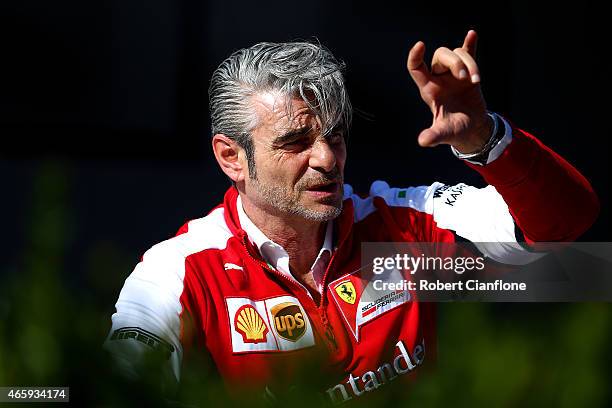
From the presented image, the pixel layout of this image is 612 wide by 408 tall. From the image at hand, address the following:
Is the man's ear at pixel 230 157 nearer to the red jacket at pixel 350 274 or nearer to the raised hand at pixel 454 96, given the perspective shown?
the red jacket at pixel 350 274

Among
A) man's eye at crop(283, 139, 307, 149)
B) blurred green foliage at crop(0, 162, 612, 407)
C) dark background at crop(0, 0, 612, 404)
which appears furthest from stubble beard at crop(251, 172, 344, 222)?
blurred green foliage at crop(0, 162, 612, 407)

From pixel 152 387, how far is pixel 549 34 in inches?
148

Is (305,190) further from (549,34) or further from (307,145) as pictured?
(549,34)

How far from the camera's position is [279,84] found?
2.60 meters

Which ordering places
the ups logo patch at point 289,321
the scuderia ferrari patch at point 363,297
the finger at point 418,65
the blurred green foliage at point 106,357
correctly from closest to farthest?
the blurred green foliage at point 106,357 < the finger at point 418,65 < the ups logo patch at point 289,321 < the scuderia ferrari patch at point 363,297

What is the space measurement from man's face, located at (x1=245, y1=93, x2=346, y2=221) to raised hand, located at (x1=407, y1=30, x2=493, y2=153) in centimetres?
37

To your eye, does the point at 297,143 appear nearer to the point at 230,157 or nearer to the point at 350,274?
the point at 230,157

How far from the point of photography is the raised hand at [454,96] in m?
2.12

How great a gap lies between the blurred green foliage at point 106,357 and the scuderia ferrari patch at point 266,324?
148cm

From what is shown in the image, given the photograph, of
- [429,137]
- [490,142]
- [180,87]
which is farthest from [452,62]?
[180,87]

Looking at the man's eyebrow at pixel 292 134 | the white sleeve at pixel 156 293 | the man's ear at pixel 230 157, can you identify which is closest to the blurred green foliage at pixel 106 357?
the white sleeve at pixel 156 293

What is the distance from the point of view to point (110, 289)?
88 cm

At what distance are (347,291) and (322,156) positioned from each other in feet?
1.25

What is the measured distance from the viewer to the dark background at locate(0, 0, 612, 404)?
3943mm
